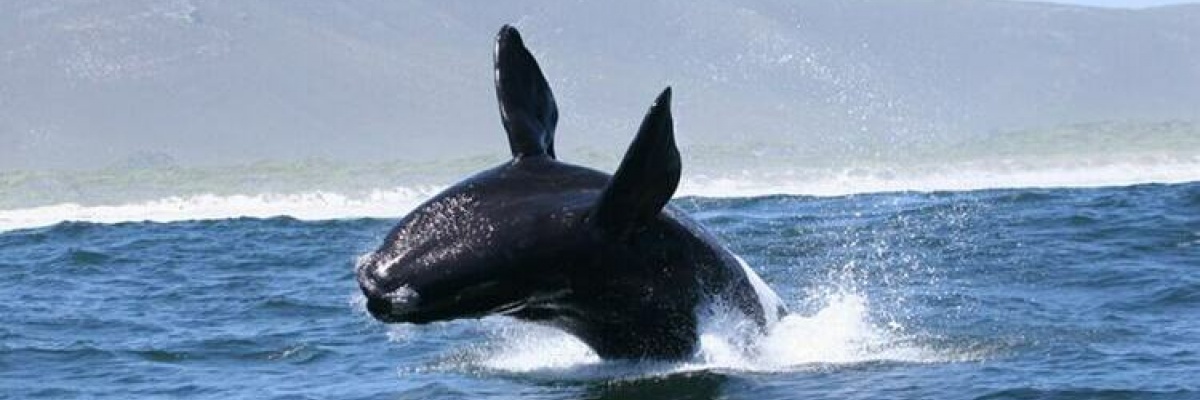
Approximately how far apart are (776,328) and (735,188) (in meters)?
42.1

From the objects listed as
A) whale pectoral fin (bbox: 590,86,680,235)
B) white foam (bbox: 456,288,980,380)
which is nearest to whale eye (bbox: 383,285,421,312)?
whale pectoral fin (bbox: 590,86,680,235)

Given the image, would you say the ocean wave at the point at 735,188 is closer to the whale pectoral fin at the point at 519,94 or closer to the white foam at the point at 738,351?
the white foam at the point at 738,351

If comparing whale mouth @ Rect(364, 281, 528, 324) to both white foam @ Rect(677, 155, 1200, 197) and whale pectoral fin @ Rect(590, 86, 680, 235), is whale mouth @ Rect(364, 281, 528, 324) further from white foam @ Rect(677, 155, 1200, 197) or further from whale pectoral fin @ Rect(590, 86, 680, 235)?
white foam @ Rect(677, 155, 1200, 197)

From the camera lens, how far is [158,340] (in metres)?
15.3

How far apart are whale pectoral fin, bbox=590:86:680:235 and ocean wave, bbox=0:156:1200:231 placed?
30.1m

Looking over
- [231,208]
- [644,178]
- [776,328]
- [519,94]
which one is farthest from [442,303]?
[231,208]

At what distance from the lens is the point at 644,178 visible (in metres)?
9.04

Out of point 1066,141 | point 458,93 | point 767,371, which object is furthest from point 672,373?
point 458,93

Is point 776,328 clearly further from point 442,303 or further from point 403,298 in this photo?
point 403,298

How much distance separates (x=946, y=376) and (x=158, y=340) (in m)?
6.82

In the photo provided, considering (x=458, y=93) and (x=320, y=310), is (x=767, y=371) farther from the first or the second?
(x=458, y=93)

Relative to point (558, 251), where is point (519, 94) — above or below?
above

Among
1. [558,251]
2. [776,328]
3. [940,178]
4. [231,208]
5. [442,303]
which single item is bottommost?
[231,208]

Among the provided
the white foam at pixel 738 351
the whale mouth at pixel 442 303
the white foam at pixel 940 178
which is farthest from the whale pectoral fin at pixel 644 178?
the white foam at pixel 940 178
